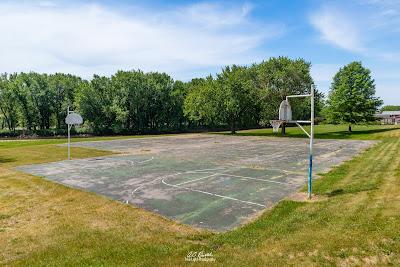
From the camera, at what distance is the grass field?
8688 mm

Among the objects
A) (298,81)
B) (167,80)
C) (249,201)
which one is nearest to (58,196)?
(249,201)

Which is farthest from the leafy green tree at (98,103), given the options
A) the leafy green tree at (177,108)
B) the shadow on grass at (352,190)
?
the shadow on grass at (352,190)

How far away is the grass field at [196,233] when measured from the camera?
869 centimetres

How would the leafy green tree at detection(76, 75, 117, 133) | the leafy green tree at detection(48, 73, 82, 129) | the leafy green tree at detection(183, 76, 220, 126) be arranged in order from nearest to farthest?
the leafy green tree at detection(183, 76, 220, 126), the leafy green tree at detection(76, 75, 117, 133), the leafy green tree at detection(48, 73, 82, 129)

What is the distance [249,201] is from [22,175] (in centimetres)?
1612

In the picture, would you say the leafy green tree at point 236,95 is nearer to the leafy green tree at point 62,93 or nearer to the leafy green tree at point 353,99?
the leafy green tree at point 353,99

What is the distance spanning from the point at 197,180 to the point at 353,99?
48878 millimetres

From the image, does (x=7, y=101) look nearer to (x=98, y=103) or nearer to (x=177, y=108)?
(x=98, y=103)

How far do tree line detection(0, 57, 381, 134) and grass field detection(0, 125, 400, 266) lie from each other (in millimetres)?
41210

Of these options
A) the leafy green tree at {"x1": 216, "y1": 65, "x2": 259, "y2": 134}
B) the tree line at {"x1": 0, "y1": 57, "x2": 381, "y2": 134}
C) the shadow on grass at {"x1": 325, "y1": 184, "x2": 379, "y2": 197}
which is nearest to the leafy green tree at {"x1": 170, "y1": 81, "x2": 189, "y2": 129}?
A: the tree line at {"x1": 0, "y1": 57, "x2": 381, "y2": 134}

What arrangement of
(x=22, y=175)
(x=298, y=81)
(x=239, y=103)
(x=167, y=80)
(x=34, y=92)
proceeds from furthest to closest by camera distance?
(x=167, y=80), (x=34, y=92), (x=239, y=103), (x=298, y=81), (x=22, y=175)

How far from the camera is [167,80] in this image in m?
77.9

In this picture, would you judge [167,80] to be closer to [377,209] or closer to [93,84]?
[93,84]

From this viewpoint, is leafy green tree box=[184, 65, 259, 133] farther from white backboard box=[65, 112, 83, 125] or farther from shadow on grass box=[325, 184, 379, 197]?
shadow on grass box=[325, 184, 379, 197]
